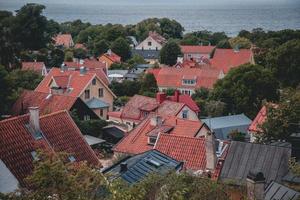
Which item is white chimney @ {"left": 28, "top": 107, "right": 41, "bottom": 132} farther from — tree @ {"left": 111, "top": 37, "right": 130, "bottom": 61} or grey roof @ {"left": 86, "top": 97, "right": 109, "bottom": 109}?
tree @ {"left": 111, "top": 37, "right": 130, "bottom": 61}

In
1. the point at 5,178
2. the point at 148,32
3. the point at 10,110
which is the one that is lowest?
the point at 148,32

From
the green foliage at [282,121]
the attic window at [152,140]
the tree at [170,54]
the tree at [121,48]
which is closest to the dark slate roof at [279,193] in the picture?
the attic window at [152,140]

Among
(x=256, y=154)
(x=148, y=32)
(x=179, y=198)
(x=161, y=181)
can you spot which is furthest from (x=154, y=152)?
(x=148, y=32)

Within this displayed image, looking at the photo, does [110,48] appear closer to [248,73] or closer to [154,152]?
[248,73]

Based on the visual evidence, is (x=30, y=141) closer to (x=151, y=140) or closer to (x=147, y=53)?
(x=151, y=140)

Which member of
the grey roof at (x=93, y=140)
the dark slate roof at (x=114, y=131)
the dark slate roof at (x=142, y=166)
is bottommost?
the dark slate roof at (x=114, y=131)

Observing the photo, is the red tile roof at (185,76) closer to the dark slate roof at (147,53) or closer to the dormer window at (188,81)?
the dormer window at (188,81)
